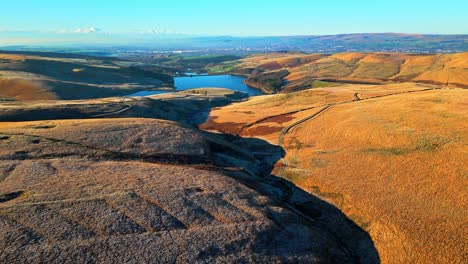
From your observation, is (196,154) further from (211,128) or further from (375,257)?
(211,128)

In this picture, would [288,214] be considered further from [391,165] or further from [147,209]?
[391,165]

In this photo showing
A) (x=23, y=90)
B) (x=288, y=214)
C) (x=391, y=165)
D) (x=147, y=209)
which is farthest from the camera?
(x=23, y=90)

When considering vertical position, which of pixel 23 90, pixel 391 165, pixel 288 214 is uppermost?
pixel 391 165

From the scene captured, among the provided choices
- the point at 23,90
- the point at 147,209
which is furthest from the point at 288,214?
the point at 23,90

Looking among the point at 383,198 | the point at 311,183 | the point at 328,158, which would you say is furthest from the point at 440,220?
the point at 328,158

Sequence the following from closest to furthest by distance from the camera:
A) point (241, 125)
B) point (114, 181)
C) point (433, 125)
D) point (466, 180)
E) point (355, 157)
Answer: point (114, 181), point (466, 180), point (355, 157), point (433, 125), point (241, 125)

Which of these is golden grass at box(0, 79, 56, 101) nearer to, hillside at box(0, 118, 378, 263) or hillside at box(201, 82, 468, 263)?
hillside at box(201, 82, 468, 263)

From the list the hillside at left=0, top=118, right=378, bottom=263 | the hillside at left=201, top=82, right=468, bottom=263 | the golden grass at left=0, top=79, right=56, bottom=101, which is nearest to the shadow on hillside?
the hillside at left=0, top=118, right=378, bottom=263
